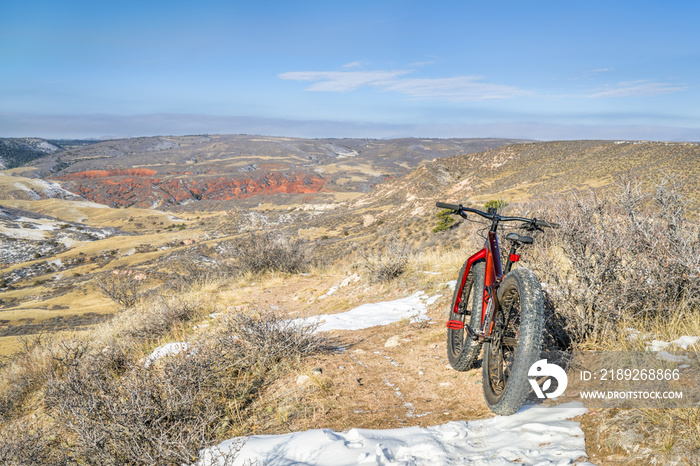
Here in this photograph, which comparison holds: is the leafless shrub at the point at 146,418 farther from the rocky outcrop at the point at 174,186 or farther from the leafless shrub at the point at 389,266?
the rocky outcrop at the point at 174,186

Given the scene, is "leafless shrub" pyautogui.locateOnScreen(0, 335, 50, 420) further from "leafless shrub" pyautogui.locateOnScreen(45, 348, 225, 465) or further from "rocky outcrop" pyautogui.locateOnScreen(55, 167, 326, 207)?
"rocky outcrop" pyautogui.locateOnScreen(55, 167, 326, 207)

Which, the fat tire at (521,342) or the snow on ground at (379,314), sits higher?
the fat tire at (521,342)

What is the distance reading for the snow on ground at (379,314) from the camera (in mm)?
6336

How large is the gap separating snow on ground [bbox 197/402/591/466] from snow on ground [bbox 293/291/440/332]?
3102mm

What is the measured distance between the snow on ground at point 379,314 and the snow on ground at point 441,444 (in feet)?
10.2

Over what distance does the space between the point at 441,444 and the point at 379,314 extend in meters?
4.14

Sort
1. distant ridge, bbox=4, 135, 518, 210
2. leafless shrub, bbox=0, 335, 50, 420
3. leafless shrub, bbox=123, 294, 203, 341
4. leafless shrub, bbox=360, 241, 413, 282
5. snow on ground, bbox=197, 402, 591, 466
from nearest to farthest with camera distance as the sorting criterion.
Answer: snow on ground, bbox=197, 402, 591, 466, leafless shrub, bbox=0, 335, 50, 420, leafless shrub, bbox=123, 294, 203, 341, leafless shrub, bbox=360, 241, 413, 282, distant ridge, bbox=4, 135, 518, 210

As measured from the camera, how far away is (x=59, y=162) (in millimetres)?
150625

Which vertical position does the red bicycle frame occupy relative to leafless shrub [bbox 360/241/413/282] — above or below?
above

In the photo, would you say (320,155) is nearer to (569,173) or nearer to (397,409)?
(569,173)

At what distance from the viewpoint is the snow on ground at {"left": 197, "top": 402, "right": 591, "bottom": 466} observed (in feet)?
8.05

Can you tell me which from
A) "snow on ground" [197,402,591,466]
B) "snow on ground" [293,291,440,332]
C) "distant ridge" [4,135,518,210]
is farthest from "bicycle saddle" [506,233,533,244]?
"distant ridge" [4,135,518,210]

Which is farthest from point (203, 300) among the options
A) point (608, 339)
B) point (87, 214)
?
point (87, 214)

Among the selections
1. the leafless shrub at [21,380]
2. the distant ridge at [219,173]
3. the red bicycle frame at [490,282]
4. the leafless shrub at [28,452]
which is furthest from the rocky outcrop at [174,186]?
the red bicycle frame at [490,282]
